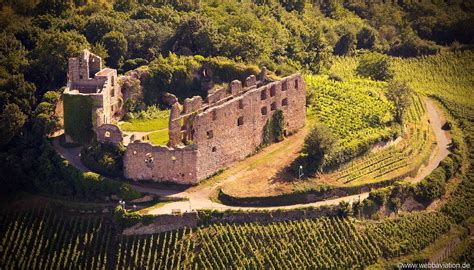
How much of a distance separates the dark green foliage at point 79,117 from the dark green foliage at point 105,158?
9.27 ft

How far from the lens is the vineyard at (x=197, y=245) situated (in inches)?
2847

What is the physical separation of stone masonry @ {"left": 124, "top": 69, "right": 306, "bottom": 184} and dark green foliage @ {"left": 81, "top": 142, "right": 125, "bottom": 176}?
2.65ft

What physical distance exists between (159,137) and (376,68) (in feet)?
106

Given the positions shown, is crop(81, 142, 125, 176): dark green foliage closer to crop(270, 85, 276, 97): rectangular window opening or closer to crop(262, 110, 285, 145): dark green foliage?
crop(262, 110, 285, 145): dark green foliage

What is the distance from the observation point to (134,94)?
289ft

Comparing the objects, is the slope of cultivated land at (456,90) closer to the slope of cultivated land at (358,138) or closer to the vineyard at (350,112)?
the slope of cultivated land at (358,138)

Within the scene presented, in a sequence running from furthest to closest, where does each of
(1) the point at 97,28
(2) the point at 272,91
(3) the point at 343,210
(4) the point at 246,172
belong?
(1) the point at 97,28 < (2) the point at 272,91 < (4) the point at 246,172 < (3) the point at 343,210

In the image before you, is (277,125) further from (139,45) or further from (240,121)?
(139,45)

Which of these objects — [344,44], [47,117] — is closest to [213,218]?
[47,117]

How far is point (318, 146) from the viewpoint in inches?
3169

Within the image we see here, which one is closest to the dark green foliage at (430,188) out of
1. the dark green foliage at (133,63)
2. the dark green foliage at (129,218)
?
the dark green foliage at (129,218)

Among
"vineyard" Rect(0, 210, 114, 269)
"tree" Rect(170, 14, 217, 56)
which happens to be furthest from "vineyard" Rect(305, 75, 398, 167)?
"vineyard" Rect(0, 210, 114, 269)

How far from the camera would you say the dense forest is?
8294cm

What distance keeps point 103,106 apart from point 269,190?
15.7 metres
